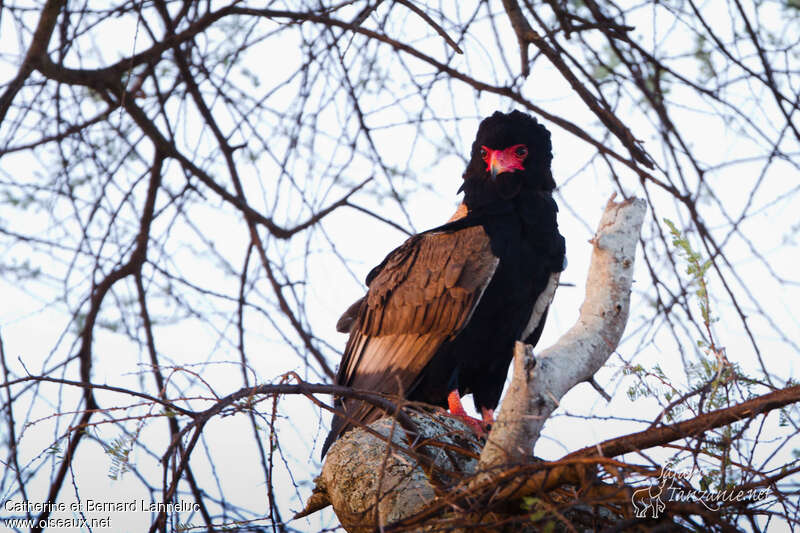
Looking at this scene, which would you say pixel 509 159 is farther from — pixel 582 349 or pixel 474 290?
pixel 582 349

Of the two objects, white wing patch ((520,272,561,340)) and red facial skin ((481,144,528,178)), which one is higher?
red facial skin ((481,144,528,178))

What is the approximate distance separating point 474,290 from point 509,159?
0.79 m

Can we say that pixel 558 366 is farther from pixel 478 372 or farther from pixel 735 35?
pixel 735 35

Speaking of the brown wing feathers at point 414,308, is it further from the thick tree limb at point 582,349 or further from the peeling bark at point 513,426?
the thick tree limb at point 582,349

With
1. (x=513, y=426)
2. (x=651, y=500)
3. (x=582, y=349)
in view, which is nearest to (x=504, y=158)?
(x=582, y=349)

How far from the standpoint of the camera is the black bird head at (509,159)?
4.16m

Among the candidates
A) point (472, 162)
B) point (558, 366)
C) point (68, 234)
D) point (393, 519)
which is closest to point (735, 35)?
point (472, 162)

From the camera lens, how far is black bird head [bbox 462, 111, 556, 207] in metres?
4.16

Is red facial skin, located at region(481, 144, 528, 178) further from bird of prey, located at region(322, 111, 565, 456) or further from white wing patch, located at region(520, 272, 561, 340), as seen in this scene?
white wing patch, located at region(520, 272, 561, 340)

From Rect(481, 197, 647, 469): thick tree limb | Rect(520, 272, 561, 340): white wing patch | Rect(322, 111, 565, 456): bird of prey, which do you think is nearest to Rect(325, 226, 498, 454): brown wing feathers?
Rect(322, 111, 565, 456): bird of prey

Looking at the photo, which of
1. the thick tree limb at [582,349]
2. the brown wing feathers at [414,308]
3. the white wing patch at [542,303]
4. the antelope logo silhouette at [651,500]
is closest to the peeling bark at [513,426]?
the thick tree limb at [582,349]

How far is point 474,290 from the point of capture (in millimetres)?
3852

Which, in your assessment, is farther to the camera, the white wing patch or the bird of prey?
the white wing patch

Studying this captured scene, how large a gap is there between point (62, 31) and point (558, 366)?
310 centimetres
